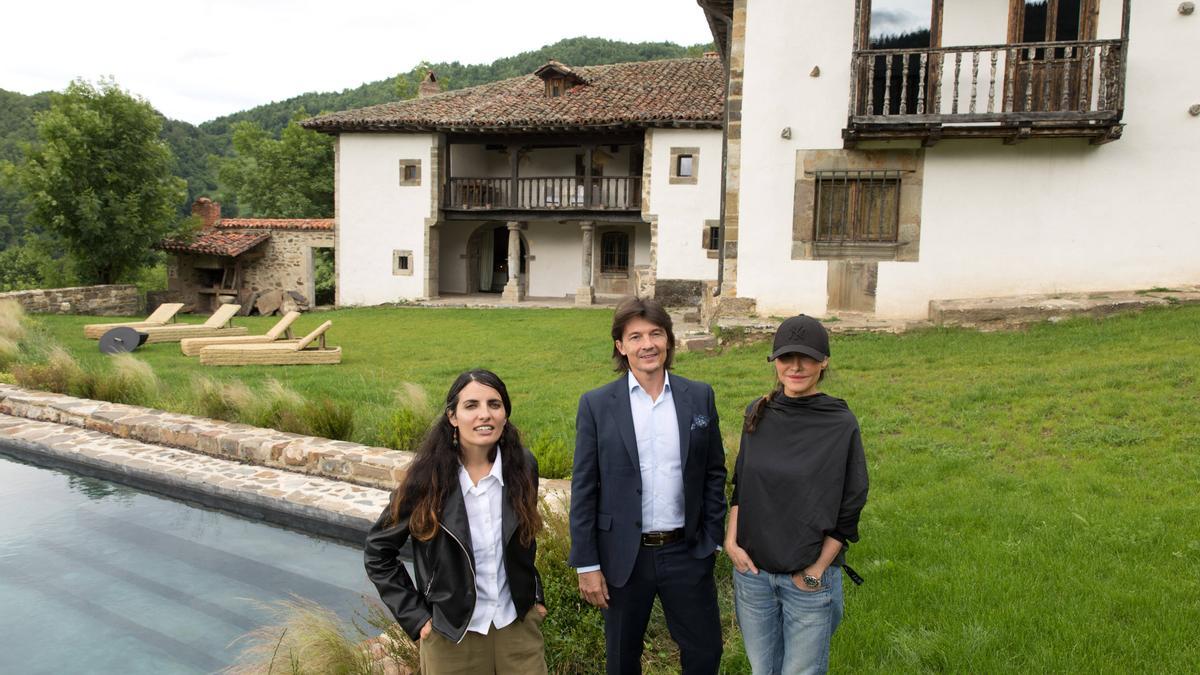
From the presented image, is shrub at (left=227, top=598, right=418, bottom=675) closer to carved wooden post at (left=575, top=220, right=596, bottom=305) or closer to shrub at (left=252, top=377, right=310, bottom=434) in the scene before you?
shrub at (left=252, top=377, right=310, bottom=434)

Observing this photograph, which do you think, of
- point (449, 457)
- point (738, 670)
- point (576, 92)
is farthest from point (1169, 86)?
point (576, 92)

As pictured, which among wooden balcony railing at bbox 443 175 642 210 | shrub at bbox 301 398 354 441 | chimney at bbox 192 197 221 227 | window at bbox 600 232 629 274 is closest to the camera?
shrub at bbox 301 398 354 441

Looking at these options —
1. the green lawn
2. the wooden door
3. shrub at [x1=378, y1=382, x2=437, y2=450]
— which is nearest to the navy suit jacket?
the green lawn

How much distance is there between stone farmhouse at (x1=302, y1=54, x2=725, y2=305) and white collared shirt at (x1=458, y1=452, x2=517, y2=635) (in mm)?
18508

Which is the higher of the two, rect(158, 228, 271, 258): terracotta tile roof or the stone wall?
rect(158, 228, 271, 258): terracotta tile roof

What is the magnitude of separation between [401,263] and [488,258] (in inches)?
163

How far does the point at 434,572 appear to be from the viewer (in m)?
2.54

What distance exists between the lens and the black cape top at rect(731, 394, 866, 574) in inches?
98.0

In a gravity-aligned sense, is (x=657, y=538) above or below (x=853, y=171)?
below

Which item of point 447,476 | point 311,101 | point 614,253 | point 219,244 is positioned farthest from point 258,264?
point 311,101

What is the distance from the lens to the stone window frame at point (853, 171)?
38.3 feet

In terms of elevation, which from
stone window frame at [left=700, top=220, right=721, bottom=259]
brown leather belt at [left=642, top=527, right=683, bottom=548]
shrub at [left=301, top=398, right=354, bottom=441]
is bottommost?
shrub at [left=301, top=398, right=354, bottom=441]

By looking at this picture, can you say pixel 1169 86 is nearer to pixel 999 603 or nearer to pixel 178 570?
pixel 999 603

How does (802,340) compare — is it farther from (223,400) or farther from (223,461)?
(223,400)
